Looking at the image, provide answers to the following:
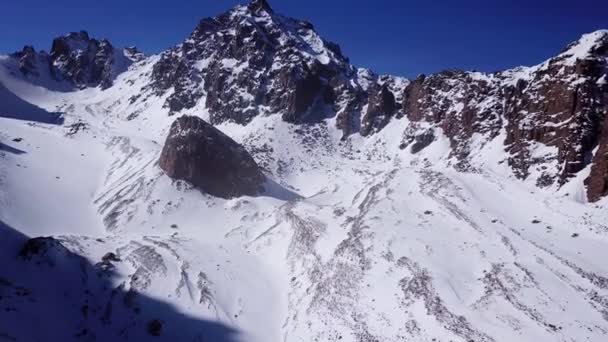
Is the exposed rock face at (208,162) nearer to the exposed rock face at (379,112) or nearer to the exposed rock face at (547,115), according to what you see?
the exposed rock face at (547,115)

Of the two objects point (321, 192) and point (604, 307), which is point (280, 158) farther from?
point (604, 307)

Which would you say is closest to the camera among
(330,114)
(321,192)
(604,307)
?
(604,307)

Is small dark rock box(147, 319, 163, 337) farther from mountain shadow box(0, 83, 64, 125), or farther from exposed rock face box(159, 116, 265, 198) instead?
mountain shadow box(0, 83, 64, 125)

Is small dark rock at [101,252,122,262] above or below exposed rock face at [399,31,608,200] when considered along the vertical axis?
below

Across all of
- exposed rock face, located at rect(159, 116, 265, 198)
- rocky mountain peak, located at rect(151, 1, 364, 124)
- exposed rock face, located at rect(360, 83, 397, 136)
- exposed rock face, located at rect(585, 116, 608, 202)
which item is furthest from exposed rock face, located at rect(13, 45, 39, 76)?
exposed rock face, located at rect(585, 116, 608, 202)

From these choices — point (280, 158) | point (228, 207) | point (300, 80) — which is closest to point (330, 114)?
point (300, 80)

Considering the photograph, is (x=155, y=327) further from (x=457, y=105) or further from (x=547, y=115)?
(x=457, y=105)

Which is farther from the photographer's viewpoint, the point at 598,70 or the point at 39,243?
the point at 598,70
